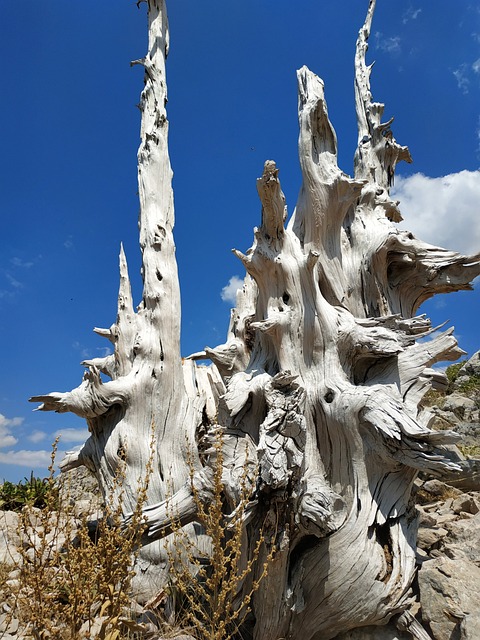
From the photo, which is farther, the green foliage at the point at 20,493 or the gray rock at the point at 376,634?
the green foliage at the point at 20,493

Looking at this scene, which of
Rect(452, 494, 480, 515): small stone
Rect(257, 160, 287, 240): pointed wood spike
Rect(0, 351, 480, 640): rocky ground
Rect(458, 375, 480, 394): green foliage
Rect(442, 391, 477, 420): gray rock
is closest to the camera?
Rect(0, 351, 480, 640): rocky ground

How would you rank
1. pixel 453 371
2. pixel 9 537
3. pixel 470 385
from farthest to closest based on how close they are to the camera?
pixel 453 371, pixel 470 385, pixel 9 537

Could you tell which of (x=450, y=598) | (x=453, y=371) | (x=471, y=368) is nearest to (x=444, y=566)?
(x=450, y=598)

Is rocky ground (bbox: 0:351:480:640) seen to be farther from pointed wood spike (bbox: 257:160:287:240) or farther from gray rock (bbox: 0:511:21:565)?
pointed wood spike (bbox: 257:160:287:240)

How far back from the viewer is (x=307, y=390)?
4371mm

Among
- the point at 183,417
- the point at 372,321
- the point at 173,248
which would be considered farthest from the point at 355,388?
the point at 173,248

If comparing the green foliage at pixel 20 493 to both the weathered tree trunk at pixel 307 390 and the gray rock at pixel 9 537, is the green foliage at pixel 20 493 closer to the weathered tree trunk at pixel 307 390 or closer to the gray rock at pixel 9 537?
the gray rock at pixel 9 537

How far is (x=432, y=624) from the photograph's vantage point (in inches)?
135

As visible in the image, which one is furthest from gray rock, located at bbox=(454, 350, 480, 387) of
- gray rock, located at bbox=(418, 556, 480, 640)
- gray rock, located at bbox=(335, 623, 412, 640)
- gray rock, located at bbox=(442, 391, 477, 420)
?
gray rock, located at bbox=(335, 623, 412, 640)

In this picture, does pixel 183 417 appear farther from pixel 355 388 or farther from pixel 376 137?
pixel 376 137

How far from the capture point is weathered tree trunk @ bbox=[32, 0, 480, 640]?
141 inches

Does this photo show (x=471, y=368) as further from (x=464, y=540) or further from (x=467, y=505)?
(x=464, y=540)

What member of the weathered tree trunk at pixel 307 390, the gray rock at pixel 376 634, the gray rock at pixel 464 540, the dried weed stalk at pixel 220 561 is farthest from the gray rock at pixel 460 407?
the dried weed stalk at pixel 220 561

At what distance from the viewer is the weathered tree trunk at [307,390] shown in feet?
11.8
